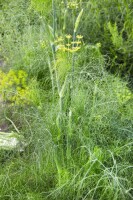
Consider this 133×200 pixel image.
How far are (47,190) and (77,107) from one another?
0.67 m

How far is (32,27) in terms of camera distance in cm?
426

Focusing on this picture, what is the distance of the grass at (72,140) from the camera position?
102 inches

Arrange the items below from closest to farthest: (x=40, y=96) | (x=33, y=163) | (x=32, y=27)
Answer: (x=33, y=163) < (x=40, y=96) < (x=32, y=27)

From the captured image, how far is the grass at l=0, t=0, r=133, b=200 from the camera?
8.50 ft

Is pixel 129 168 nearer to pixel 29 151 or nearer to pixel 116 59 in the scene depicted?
pixel 29 151

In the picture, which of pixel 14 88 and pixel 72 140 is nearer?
pixel 72 140

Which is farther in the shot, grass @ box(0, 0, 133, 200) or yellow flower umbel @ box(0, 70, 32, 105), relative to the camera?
yellow flower umbel @ box(0, 70, 32, 105)

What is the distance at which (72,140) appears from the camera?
A: 9.44ft

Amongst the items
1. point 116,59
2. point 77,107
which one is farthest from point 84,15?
point 77,107

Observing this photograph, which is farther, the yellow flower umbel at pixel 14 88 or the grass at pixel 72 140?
the yellow flower umbel at pixel 14 88

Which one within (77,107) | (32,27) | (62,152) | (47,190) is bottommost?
(47,190)

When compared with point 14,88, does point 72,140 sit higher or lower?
lower

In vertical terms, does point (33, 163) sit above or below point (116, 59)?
below

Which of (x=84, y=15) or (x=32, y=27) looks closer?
(x=84, y=15)
